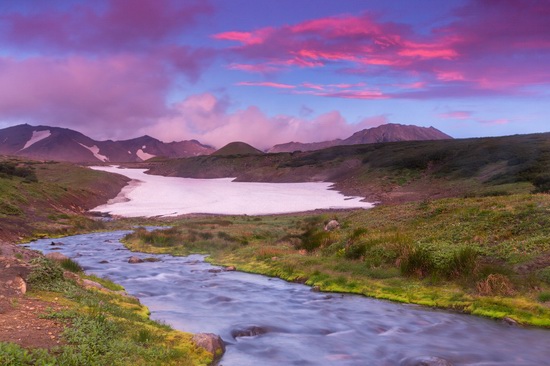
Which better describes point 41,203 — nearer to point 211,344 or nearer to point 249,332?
point 249,332

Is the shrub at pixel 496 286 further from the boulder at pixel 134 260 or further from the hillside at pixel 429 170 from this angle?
the hillside at pixel 429 170

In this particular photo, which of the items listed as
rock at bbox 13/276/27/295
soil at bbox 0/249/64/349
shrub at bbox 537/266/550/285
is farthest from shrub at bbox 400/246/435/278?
rock at bbox 13/276/27/295

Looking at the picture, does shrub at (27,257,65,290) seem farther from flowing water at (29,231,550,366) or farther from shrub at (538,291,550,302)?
shrub at (538,291,550,302)

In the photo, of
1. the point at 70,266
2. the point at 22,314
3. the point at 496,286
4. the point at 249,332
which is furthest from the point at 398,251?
the point at 22,314

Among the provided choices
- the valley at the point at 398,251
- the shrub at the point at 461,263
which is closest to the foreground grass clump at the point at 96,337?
the valley at the point at 398,251

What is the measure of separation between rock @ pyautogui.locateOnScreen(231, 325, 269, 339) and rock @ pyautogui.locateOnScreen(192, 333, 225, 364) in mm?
2483

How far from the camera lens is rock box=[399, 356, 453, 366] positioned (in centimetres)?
1409

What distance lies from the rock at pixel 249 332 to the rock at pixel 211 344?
248 centimetres

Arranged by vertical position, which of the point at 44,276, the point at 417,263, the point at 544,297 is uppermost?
the point at 44,276

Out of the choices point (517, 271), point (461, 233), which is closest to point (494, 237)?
point (461, 233)

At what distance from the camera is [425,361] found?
14.3 metres

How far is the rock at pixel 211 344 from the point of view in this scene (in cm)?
1422

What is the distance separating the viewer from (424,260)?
24625 mm

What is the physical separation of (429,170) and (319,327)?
116855 mm
